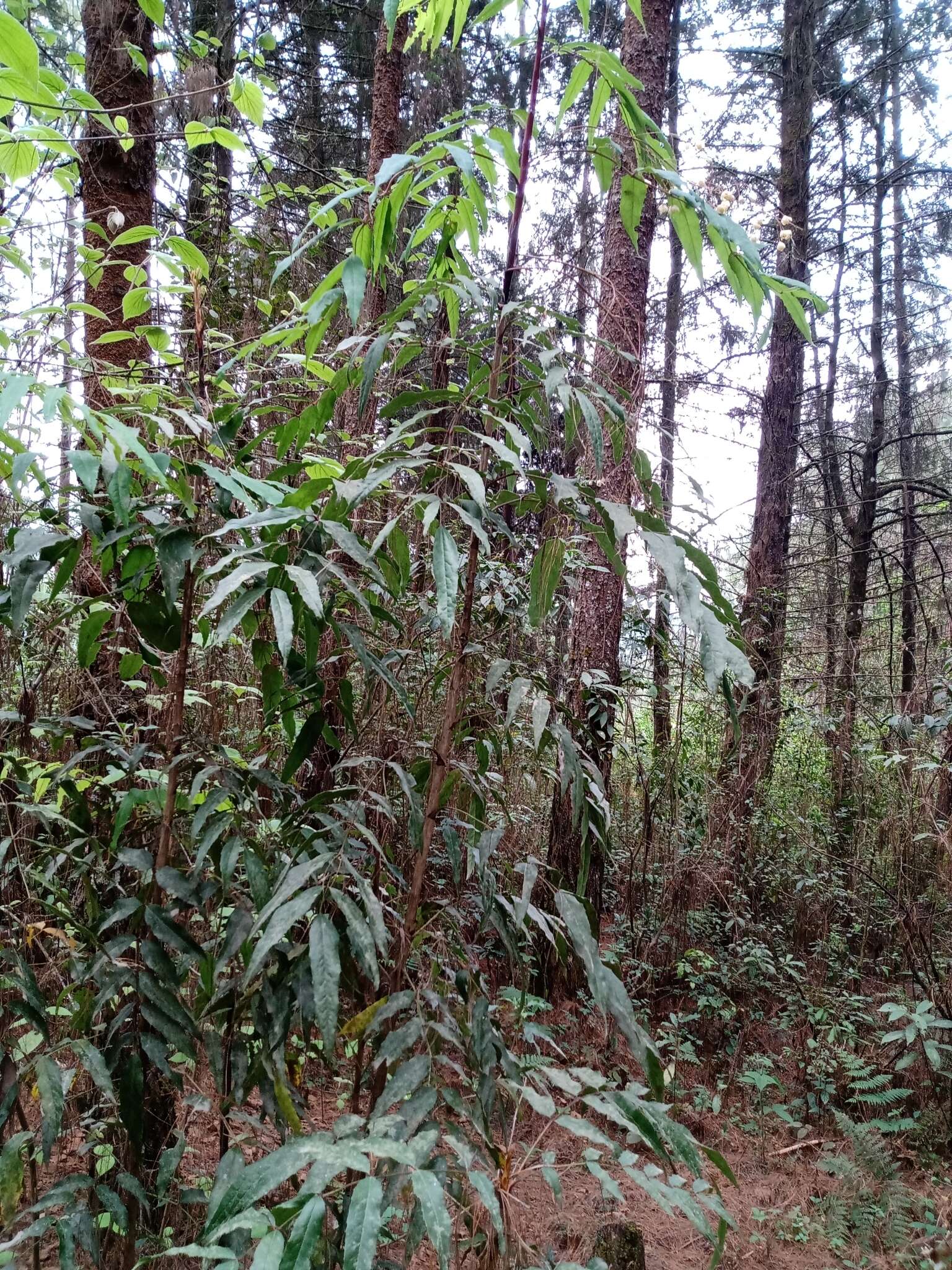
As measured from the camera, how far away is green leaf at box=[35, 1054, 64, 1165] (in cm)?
107

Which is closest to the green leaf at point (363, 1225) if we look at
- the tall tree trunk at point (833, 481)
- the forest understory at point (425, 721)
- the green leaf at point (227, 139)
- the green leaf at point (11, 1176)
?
the forest understory at point (425, 721)

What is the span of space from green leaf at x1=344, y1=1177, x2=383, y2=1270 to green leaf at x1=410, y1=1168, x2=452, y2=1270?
44 mm

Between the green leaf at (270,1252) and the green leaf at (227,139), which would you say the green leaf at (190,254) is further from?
the green leaf at (270,1252)

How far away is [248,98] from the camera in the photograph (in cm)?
221

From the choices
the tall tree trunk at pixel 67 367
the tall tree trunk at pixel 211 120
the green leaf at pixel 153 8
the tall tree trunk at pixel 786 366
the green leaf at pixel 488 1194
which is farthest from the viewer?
the tall tree trunk at pixel 786 366

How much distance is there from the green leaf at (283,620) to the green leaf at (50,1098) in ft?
2.50

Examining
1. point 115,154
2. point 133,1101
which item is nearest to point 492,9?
point 133,1101

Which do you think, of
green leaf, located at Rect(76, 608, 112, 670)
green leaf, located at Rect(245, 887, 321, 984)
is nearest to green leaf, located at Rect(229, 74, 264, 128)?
green leaf, located at Rect(76, 608, 112, 670)

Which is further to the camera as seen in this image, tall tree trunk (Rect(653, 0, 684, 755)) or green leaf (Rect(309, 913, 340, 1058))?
tall tree trunk (Rect(653, 0, 684, 755))

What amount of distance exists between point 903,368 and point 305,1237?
12829 mm

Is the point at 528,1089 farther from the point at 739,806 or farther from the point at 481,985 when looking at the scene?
the point at 739,806

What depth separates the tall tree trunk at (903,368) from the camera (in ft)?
22.1

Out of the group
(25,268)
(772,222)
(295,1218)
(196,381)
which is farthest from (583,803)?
(772,222)

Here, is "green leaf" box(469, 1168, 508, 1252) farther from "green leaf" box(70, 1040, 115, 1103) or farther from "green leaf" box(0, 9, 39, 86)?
"green leaf" box(0, 9, 39, 86)
